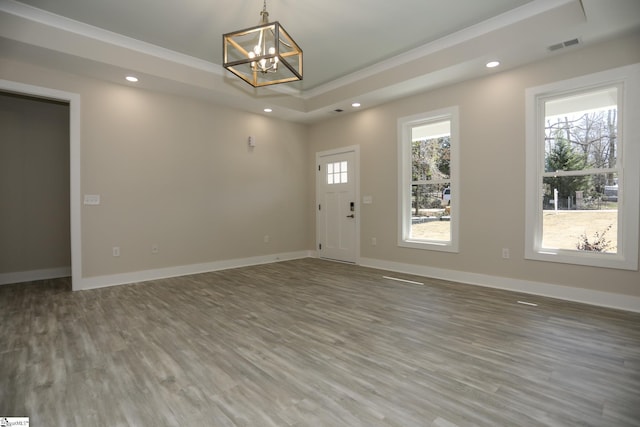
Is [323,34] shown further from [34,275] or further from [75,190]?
[34,275]

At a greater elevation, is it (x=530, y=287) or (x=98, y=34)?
(x=98, y=34)

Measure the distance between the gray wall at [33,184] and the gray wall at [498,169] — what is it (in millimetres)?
5355

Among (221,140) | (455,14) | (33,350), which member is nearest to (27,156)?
(221,140)

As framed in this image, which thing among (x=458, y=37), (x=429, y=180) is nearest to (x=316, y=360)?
(x=429, y=180)

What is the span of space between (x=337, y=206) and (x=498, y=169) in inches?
116

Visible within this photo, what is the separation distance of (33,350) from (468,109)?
17.6 ft

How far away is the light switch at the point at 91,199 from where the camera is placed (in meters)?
4.21

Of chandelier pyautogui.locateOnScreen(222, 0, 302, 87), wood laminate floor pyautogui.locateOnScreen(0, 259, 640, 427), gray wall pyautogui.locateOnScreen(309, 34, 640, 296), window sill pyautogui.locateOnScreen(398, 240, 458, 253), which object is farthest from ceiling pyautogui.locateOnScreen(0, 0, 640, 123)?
wood laminate floor pyautogui.locateOnScreen(0, 259, 640, 427)

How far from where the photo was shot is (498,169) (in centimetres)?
418

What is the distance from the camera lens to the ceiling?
3.27 metres

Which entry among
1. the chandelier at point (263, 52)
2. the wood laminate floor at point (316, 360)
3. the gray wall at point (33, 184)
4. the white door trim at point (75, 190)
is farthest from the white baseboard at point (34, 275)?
the chandelier at point (263, 52)

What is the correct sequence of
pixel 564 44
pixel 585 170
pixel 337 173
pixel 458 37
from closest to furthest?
pixel 564 44
pixel 585 170
pixel 458 37
pixel 337 173

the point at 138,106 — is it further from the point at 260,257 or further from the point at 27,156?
the point at 260,257

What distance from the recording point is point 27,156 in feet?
15.6
